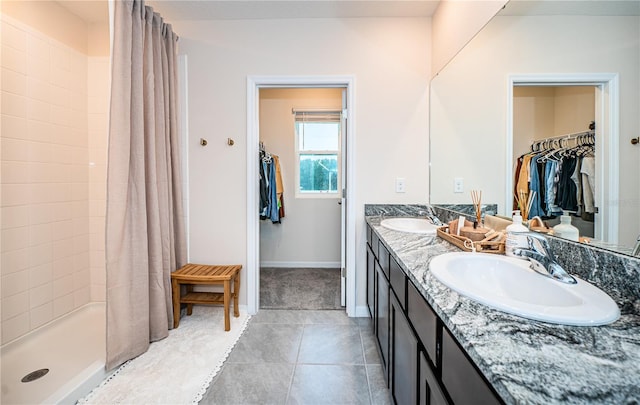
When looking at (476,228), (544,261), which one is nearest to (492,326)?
(544,261)

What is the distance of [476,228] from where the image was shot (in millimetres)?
1363

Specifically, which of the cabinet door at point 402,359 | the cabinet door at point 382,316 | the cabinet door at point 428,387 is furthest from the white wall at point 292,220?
the cabinet door at point 428,387

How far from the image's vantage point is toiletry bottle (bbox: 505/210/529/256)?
107 centimetres

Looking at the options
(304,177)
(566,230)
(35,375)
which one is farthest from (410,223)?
(35,375)

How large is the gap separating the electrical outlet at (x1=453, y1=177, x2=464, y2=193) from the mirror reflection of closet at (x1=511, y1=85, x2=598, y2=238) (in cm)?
53

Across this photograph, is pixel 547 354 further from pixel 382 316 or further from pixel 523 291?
pixel 382 316

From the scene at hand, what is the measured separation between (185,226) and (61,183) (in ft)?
3.03

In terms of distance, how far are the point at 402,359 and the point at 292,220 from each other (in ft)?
8.92

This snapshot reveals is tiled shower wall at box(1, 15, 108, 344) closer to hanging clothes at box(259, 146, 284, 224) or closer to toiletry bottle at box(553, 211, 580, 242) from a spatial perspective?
hanging clothes at box(259, 146, 284, 224)

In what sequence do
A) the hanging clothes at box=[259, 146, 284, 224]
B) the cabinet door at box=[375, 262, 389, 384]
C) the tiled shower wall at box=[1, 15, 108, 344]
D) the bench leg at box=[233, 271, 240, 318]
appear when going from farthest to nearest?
1. the hanging clothes at box=[259, 146, 284, 224]
2. the bench leg at box=[233, 271, 240, 318]
3. the tiled shower wall at box=[1, 15, 108, 344]
4. the cabinet door at box=[375, 262, 389, 384]

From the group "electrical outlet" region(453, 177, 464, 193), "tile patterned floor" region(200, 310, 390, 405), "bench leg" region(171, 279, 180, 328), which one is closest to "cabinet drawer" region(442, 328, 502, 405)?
"tile patterned floor" region(200, 310, 390, 405)

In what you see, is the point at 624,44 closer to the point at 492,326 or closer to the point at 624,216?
the point at 624,216

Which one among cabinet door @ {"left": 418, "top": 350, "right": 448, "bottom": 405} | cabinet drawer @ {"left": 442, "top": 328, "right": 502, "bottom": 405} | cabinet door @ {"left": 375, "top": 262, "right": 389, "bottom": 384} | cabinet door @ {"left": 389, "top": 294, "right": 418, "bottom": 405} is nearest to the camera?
cabinet drawer @ {"left": 442, "top": 328, "right": 502, "bottom": 405}

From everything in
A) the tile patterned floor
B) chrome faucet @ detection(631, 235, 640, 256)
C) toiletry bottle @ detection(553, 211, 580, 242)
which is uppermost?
toiletry bottle @ detection(553, 211, 580, 242)
